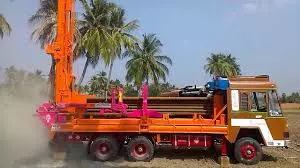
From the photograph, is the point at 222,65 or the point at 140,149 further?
the point at 222,65

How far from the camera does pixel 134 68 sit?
5291cm

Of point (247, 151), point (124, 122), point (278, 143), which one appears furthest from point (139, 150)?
point (278, 143)

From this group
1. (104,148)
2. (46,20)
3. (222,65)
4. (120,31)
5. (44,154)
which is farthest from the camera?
(222,65)

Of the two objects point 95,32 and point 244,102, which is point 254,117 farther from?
point 95,32

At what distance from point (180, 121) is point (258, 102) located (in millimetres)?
2688

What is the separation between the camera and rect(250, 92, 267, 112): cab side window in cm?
1493

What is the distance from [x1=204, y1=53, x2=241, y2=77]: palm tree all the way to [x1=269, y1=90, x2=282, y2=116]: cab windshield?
61.5 m

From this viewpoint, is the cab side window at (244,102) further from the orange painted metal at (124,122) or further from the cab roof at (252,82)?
the orange painted metal at (124,122)

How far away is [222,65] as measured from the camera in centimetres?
7719

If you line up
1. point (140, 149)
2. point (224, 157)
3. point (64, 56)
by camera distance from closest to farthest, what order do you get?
point (224, 157), point (140, 149), point (64, 56)

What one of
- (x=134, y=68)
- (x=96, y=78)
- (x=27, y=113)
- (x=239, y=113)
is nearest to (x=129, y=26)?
(x=134, y=68)


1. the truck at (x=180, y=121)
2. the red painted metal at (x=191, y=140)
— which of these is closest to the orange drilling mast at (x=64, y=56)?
the truck at (x=180, y=121)

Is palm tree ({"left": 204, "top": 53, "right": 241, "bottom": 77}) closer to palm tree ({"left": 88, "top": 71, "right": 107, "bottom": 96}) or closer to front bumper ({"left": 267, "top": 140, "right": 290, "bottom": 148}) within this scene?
palm tree ({"left": 88, "top": 71, "right": 107, "bottom": 96})

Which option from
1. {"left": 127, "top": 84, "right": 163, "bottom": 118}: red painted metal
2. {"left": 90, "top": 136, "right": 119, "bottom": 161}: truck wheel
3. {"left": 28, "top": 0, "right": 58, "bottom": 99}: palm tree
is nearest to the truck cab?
{"left": 127, "top": 84, "right": 163, "bottom": 118}: red painted metal
